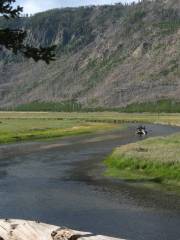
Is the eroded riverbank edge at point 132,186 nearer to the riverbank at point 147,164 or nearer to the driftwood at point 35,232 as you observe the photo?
the riverbank at point 147,164

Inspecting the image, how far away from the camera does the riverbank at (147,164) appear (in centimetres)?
4356

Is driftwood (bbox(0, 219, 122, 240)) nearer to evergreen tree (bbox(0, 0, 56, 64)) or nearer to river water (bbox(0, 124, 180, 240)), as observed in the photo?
evergreen tree (bbox(0, 0, 56, 64))

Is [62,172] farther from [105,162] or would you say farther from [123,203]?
[123,203]

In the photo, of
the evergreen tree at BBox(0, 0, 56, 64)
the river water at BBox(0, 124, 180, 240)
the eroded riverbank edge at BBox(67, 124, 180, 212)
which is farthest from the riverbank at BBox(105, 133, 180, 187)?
the evergreen tree at BBox(0, 0, 56, 64)

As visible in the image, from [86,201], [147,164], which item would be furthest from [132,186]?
[147,164]

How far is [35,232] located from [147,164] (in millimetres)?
34035

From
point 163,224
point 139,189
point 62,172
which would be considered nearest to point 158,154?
point 62,172

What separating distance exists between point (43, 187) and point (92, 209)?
9.56 meters

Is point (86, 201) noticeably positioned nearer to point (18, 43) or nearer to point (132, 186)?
point (132, 186)

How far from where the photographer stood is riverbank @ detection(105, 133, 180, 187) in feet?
143

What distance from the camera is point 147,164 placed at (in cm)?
4809

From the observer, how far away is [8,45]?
824 inches

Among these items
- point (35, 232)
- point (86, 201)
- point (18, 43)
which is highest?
point (18, 43)

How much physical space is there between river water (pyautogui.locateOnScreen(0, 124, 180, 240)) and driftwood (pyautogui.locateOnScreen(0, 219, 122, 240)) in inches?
465
